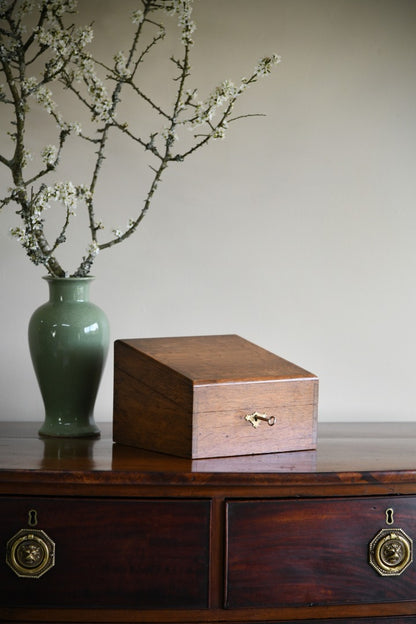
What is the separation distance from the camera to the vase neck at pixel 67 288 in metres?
1.70

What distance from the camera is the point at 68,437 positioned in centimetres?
171

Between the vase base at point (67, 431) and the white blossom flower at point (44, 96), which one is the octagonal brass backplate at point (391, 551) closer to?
the vase base at point (67, 431)

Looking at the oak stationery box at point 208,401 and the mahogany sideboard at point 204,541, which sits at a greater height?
the oak stationery box at point 208,401

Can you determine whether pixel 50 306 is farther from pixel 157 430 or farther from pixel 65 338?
pixel 157 430

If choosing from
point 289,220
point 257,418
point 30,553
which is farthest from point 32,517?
point 289,220

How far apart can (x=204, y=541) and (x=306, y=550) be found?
7.3 inches

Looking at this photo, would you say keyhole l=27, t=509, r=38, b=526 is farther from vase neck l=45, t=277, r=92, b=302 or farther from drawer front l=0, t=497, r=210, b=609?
vase neck l=45, t=277, r=92, b=302

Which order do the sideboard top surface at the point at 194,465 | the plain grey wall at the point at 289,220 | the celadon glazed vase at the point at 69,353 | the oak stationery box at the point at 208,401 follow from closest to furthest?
the sideboard top surface at the point at 194,465 → the oak stationery box at the point at 208,401 → the celadon glazed vase at the point at 69,353 → the plain grey wall at the point at 289,220

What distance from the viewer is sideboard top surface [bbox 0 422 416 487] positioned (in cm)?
143

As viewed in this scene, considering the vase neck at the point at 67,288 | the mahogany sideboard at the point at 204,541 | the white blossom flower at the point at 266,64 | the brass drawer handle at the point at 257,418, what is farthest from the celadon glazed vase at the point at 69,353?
the white blossom flower at the point at 266,64

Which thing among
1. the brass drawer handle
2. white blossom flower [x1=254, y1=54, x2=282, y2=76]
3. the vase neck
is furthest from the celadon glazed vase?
white blossom flower [x1=254, y1=54, x2=282, y2=76]

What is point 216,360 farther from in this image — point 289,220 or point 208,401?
point 289,220

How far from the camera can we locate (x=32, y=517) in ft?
4.72

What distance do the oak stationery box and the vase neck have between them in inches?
5.5
